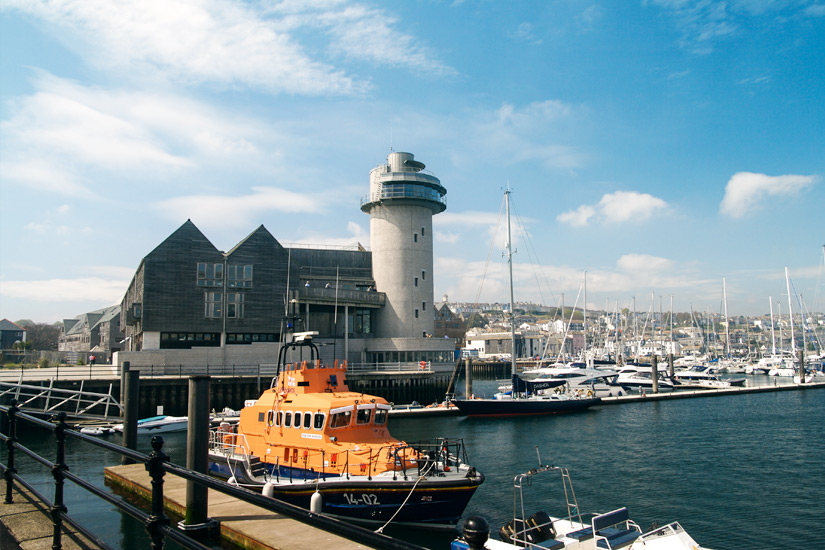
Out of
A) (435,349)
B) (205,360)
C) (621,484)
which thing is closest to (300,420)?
(621,484)

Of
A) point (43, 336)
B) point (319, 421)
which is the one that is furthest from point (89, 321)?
point (319, 421)

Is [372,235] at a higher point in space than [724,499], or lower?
higher

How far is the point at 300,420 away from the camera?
62.5 ft

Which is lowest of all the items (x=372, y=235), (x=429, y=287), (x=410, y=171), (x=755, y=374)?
(x=755, y=374)

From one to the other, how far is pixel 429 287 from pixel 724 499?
45.2 metres

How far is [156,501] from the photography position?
403 centimetres

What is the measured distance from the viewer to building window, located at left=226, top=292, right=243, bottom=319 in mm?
55875

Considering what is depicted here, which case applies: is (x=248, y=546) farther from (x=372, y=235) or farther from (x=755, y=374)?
(x=755, y=374)

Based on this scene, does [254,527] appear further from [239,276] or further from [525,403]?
[239,276]

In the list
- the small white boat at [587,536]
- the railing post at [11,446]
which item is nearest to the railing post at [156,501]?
the railing post at [11,446]

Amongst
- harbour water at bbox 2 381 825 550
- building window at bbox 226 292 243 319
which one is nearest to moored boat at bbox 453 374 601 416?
harbour water at bbox 2 381 825 550

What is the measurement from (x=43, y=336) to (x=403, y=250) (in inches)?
4291

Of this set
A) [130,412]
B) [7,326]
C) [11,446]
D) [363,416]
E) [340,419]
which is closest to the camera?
[11,446]

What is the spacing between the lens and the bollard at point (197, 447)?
1198cm
